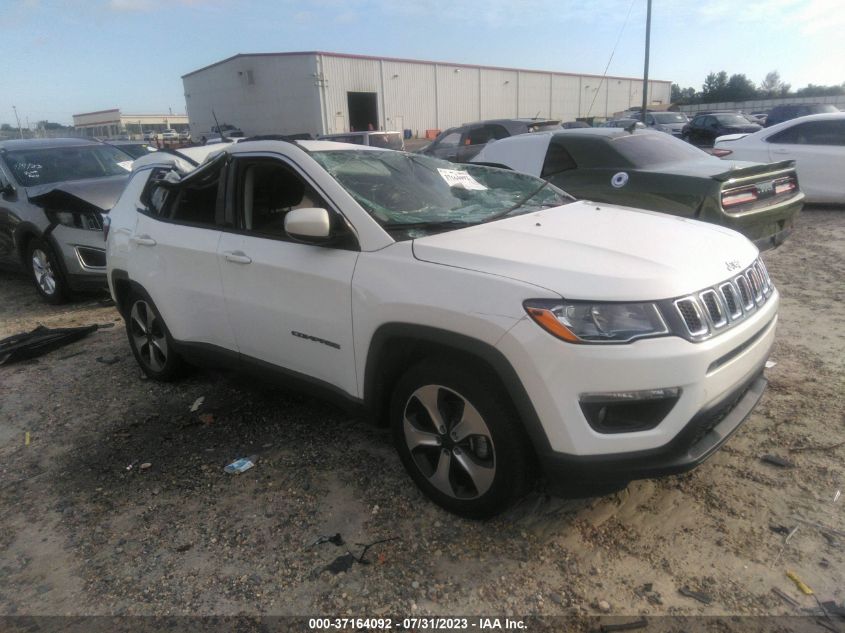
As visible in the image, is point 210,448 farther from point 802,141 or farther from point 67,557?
point 802,141

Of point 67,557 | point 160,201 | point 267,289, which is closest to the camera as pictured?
point 67,557

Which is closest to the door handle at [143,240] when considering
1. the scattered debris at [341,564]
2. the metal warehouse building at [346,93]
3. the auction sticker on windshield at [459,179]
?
the auction sticker on windshield at [459,179]

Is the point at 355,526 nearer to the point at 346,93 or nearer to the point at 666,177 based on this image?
the point at 666,177

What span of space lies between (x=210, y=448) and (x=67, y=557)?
101cm

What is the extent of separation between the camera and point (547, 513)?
9.37 feet

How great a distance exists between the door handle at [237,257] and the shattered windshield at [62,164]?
17.4 feet

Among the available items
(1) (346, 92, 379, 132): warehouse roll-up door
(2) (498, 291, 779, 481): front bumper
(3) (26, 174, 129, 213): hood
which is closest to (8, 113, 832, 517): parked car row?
(2) (498, 291, 779, 481): front bumper

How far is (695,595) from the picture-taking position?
2.33m

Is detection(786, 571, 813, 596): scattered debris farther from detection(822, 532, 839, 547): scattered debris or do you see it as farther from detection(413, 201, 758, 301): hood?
detection(413, 201, 758, 301): hood

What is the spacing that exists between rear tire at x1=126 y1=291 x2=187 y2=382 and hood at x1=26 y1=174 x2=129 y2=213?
2777 millimetres

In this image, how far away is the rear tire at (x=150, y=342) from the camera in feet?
14.5

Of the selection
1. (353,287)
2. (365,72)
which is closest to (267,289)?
(353,287)

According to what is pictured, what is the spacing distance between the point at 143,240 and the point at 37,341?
2.31m

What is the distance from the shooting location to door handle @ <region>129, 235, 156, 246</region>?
13.4 feet
